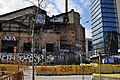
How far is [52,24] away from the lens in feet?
197

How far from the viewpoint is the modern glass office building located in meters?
82.9

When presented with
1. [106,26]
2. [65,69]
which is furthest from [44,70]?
[106,26]

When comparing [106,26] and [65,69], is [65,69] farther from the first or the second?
[106,26]

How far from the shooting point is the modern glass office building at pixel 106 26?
272 feet

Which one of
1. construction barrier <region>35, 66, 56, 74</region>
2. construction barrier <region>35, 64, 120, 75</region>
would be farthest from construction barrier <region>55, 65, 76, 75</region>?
construction barrier <region>35, 66, 56, 74</region>

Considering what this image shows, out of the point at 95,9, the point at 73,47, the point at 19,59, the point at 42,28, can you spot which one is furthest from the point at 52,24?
the point at 95,9

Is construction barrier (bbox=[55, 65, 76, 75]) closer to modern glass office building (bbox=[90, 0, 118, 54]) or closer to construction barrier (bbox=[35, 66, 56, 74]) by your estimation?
construction barrier (bbox=[35, 66, 56, 74])

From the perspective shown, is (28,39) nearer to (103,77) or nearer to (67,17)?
(67,17)

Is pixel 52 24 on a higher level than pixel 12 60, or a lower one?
higher

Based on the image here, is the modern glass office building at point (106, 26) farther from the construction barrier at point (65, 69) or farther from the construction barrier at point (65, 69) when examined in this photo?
the construction barrier at point (65, 69)

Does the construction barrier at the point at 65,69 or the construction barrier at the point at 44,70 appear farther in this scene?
the construction barrier at the point at 65,69

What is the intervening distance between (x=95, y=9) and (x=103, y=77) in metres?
86.6

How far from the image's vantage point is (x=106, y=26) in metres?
88.0

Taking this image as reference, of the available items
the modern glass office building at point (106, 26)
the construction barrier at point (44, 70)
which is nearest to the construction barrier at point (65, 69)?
the construction barrier at point (44, 70)
